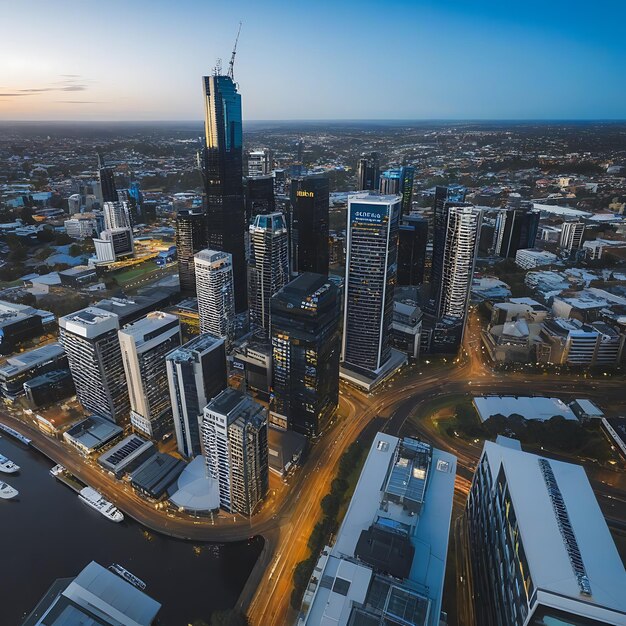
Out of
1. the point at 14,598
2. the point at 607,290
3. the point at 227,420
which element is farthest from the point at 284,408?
the point at 607,290

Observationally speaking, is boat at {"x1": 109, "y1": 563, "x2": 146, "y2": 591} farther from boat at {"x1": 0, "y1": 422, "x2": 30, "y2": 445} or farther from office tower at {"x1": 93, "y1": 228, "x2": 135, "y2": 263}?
office tower at {"x1": 93, "y1": 228, "x2": 135, "y2": 263}

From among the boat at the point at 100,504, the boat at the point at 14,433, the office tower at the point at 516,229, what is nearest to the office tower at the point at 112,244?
the boat at the point at 14,433

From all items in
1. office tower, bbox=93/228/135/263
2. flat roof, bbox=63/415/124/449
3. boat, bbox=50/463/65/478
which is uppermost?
office tower, bbox=93/228/135/263

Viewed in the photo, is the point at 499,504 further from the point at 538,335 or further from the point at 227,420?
the point at 538,335

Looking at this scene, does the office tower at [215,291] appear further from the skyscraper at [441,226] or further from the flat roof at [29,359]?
the skyscraper at [441,226]

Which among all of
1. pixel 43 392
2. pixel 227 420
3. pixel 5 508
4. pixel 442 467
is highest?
pixel 227 420

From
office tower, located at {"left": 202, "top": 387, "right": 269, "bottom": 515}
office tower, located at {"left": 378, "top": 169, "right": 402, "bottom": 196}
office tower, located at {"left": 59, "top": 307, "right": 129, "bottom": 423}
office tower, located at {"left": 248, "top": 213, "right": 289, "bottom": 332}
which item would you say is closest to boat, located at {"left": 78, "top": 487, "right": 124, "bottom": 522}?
office tower, located at {"left": 202, "top": 387, "right": 269, "bottom": 515}
